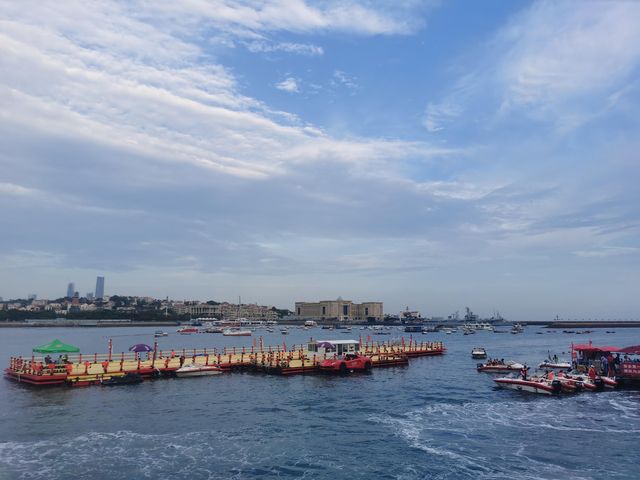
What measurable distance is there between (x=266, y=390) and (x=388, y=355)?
1227 inches

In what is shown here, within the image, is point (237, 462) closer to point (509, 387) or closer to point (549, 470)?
point (549, 470)

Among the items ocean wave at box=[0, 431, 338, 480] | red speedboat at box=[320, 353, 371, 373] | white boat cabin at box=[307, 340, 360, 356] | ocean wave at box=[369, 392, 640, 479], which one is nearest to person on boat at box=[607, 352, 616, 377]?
ocean wave at box=[369, 392, 640, 479]

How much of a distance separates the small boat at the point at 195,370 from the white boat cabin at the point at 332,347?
580 inches

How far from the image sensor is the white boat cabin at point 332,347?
69938 mm

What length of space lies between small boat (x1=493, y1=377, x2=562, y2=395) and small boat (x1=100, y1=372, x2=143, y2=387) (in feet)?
134

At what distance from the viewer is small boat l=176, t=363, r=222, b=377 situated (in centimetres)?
6031

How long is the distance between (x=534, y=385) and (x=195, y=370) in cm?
3878

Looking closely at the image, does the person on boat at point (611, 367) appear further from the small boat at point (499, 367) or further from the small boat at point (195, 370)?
the small boat at point (195, 370)

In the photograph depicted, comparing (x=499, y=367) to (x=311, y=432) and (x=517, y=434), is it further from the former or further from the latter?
(x=311, y=432)

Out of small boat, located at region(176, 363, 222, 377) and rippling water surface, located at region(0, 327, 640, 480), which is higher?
small boat, located at region(176, 363, 222, 377)

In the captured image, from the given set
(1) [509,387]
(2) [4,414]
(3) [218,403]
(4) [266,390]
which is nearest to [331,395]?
(4) [266,390]

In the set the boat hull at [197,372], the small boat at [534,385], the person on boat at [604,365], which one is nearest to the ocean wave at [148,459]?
the boat hull at [197,372]

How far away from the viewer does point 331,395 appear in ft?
167

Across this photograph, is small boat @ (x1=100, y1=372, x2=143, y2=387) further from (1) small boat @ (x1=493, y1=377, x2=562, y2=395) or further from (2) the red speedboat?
(1) small boat @ (x1=493, y1=377, x2=562, y2=395)
